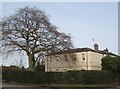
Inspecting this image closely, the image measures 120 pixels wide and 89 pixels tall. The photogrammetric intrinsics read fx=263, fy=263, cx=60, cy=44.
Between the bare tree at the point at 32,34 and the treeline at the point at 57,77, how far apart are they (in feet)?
11.1

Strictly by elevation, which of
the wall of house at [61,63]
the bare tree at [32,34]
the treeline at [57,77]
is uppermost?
the bare tree at [32,34]

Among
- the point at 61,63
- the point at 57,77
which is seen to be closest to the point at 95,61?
the point at 61,63

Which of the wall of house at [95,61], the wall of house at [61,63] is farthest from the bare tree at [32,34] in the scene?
the wall of house at [95,61]

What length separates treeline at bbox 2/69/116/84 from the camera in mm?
41250

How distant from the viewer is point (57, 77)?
4350cm

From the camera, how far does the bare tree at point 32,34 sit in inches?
1641

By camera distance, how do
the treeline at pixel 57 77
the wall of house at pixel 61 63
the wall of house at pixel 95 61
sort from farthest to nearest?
the wall of house at pixel 95 61 < the wall of house at pixel 61 63 < the treeline at pixel 57 77

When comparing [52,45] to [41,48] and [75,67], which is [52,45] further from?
[75,67]

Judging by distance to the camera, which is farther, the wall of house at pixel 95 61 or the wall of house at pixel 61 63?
the wall of house at pixel 95 61

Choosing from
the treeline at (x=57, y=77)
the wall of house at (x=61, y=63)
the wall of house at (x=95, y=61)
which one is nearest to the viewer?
the treeline at (x=57, y=77)

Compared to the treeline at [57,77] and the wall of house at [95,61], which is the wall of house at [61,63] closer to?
the treeline at [57,77]

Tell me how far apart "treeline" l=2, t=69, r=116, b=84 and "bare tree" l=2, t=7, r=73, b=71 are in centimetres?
339

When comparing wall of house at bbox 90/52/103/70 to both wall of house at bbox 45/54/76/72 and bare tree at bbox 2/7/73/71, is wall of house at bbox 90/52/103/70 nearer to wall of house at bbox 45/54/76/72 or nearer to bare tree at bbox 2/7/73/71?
wall of house at bbox 45/54/76/72

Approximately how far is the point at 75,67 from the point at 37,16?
64.9ft
